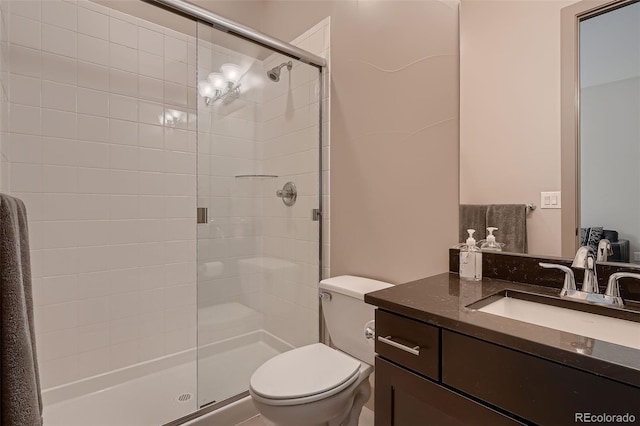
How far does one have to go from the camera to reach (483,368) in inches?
28.3

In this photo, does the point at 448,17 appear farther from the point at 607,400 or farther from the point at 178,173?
the point at 178,173

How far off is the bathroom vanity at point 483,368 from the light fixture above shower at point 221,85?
4.37 ft

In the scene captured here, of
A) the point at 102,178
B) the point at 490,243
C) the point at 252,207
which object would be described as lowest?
the point at 490,243

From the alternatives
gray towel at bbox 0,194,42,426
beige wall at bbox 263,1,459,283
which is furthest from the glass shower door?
Answer: gray towel at bbox 0,194,42,426

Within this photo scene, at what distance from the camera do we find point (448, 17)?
4.40 feet

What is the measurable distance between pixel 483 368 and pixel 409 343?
19 cm

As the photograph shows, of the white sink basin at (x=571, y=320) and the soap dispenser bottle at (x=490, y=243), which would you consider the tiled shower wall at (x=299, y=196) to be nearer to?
the soap dispenser bottle at (x=490, y=243)

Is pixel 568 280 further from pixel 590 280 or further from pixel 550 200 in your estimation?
pixel 550 200

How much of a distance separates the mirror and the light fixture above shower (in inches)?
44.4

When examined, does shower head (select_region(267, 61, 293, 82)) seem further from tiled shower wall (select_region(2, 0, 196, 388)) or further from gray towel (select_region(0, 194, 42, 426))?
gray towel (select_region(0, 194, 42, 426))

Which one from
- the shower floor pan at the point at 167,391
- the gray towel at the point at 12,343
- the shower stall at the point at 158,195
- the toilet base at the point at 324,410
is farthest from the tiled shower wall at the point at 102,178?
the gray towel at the point at 12,343

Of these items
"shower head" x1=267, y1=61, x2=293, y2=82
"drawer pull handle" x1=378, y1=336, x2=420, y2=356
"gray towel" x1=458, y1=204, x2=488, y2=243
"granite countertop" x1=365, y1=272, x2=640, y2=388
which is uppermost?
"shower head" x1=267, y1=61, x2=293, y2=82

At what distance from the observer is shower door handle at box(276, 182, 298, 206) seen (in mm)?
1990

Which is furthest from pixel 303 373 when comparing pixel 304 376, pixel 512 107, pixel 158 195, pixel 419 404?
pixel 158 195
